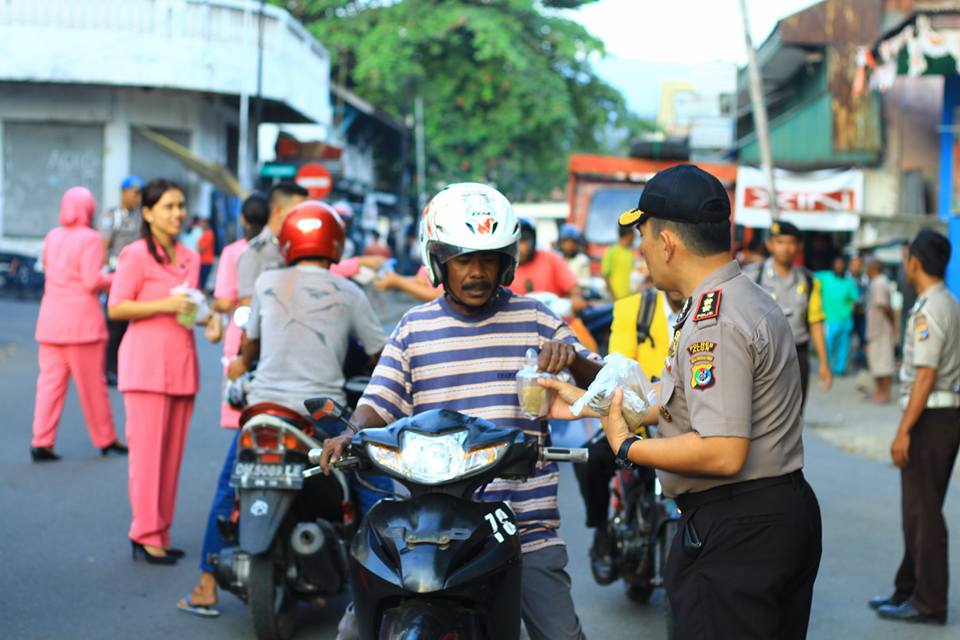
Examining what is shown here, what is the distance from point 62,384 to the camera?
33.1 ft

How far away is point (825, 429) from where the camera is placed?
1409cm

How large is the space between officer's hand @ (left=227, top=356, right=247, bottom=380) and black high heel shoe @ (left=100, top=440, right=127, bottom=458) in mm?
4540

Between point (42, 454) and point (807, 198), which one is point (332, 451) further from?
point (807, 198)

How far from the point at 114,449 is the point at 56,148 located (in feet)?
64.6

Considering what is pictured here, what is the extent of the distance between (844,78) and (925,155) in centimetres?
191

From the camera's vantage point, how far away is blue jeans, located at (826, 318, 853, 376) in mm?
19922

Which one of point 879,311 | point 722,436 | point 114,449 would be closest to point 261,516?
point 722,436

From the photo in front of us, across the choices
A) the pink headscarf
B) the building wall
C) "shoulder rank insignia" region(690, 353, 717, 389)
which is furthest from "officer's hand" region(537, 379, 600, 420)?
the building wall

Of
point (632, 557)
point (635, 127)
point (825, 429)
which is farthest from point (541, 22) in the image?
point (632, 557)

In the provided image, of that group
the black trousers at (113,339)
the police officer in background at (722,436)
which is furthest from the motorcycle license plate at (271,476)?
the black trousers at (113,339)

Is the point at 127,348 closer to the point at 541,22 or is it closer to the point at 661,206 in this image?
the point at 661,206

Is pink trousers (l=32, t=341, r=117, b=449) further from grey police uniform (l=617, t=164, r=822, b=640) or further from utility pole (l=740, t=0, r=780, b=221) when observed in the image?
utility pole (l=740, t=0, r=780, b=221)

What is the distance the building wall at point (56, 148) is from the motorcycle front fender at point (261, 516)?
78.7 ft

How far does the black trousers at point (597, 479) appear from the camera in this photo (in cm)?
643
